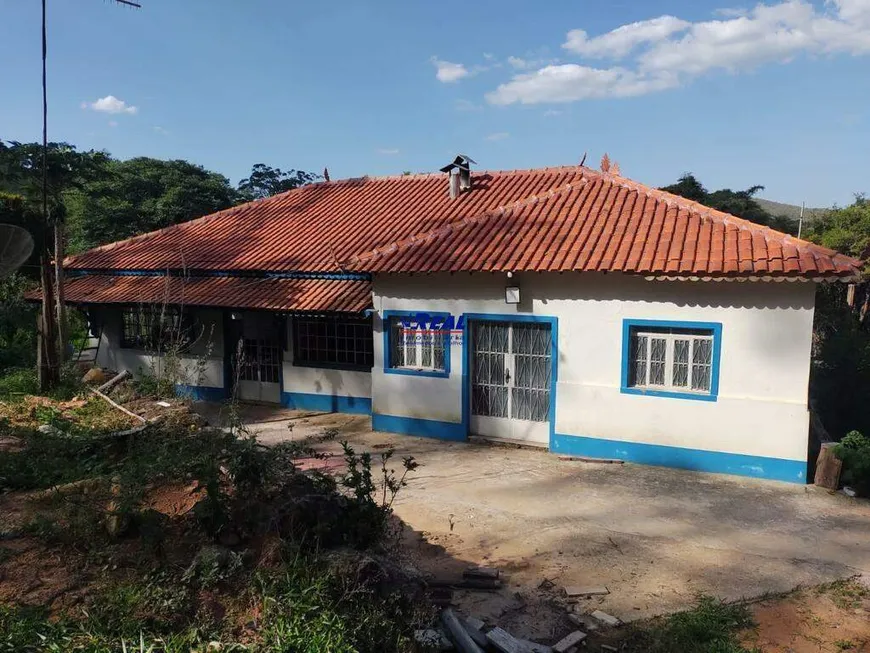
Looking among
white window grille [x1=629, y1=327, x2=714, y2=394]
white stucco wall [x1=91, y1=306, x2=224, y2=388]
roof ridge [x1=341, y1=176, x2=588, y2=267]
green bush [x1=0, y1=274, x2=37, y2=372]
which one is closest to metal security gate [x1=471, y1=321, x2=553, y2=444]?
white window grille [x1=629, y1=327, x2=714, y2=394]

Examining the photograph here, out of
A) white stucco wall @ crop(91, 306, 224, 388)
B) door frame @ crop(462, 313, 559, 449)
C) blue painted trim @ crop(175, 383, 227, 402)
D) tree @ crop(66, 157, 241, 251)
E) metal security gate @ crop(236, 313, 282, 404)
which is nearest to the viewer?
door frame @ crop(462, 313, 559, 449)

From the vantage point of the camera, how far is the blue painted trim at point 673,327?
8.66 meters

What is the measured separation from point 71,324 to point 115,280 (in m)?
4.88

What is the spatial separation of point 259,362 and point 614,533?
29.8ft

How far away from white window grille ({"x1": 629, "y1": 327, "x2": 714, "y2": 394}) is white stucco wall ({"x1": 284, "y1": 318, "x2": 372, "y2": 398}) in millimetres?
5436

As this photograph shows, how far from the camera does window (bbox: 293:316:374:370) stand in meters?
12.4

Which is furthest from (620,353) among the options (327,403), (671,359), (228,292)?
(228,292)

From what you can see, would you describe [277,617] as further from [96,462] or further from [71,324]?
[71,324]

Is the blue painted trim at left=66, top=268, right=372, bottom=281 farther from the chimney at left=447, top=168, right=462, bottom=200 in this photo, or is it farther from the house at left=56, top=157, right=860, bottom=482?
the chimney at left=447, top=168, right=462, bottom=200

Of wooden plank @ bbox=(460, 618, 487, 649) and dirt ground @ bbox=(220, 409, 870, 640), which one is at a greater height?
wooden plank @ bbox=(460, 618, 487, 649)

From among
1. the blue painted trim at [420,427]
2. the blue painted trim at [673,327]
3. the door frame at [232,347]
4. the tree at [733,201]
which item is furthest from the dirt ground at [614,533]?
the tree at [733,201]

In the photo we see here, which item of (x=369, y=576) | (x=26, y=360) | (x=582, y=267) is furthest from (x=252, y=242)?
(x=369, y=576)

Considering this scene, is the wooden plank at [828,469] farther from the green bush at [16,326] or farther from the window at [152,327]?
the green bush at [16,326]

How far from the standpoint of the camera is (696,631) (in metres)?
4.64
